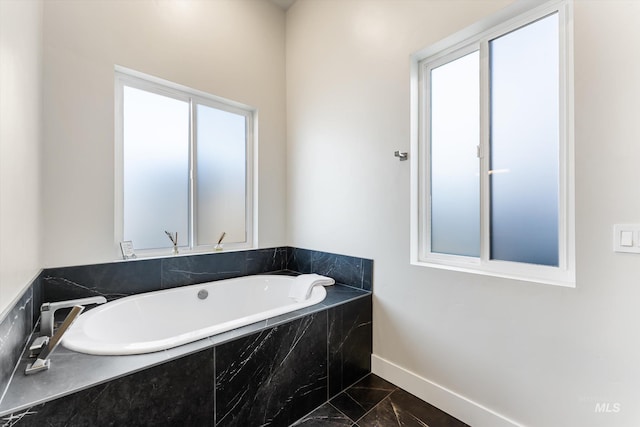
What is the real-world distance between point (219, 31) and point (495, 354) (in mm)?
3094

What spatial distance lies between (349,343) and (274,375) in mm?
619

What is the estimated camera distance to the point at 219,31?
94.0 inches

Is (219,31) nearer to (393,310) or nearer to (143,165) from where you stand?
(143,165)

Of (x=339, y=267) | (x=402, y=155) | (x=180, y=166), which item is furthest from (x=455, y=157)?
(x=180, y=166)

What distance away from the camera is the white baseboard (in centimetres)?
146

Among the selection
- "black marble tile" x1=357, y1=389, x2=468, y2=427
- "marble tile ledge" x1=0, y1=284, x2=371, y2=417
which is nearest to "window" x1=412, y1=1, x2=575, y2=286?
"black marble tile" x1=357, y1=389, x2=468, y2=427

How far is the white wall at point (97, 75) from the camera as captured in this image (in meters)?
1.68

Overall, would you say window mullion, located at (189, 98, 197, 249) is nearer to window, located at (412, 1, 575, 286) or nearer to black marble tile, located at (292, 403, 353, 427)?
black marble tile, located at (292, 403, 353, 427)

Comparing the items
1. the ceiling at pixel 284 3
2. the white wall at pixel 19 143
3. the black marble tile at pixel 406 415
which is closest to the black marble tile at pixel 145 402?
the white wall at pixel 19 143

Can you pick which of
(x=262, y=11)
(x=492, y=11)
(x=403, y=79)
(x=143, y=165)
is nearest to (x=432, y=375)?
(x=403, y=79)

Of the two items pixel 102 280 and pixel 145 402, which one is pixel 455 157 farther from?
pixel 102 280

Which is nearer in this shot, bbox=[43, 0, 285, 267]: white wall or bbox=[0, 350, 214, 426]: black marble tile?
bbox=[0, 350, 214, 426]: black marble tile

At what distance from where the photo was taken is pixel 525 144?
1.47 m

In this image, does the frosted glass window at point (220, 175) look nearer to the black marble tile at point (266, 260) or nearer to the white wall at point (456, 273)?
the black marble tile at point (266, 260)
